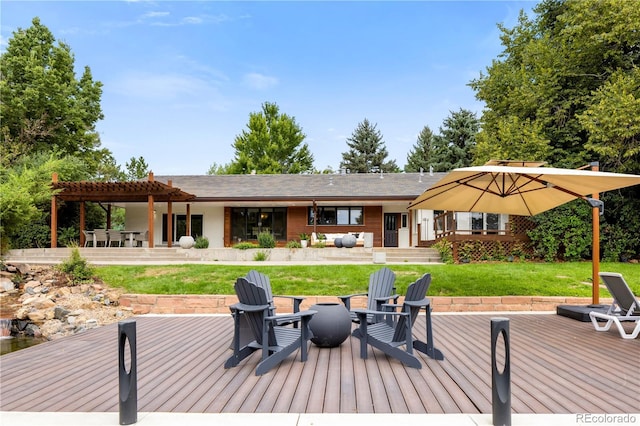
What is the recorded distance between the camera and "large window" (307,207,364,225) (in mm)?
20688

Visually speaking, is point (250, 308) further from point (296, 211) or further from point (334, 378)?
point (296, 211)

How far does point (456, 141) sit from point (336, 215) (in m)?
20.4

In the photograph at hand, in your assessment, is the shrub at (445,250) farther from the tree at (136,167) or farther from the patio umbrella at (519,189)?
the tree at (136,167)

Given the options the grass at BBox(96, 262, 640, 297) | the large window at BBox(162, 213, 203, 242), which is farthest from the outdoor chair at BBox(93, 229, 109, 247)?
the grass at BBox(96, 262, 640, 297)

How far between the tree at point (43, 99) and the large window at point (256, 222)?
10880 mm

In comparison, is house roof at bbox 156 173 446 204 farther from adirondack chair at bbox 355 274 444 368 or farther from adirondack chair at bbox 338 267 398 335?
adirondack chair at bbox 355 274 444 368

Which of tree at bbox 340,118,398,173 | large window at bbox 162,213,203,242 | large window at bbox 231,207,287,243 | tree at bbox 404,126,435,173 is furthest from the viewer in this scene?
tree at bbox 340,118,398,173

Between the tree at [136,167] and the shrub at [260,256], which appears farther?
the tree at [136,167]

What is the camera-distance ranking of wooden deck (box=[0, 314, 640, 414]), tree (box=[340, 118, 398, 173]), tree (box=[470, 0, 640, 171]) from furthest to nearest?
tree (box=[340, 118, 398, 173]), tree (box=[470, 0, 640, 171]), wooden deck (box=[0, 314, 640, 414])

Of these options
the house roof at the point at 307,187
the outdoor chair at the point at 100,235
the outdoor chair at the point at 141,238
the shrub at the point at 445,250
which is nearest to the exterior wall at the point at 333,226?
the house roof at the point at 307,187

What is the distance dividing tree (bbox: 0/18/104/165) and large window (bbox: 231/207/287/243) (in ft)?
35.7

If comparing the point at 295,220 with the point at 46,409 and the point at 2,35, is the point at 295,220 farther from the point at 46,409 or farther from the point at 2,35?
the point at 2,35

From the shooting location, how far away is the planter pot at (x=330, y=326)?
4.78 meters

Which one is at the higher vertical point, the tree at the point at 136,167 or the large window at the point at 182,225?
the tree at the point at 136,167
